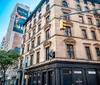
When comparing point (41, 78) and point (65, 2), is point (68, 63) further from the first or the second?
point (65, 2)

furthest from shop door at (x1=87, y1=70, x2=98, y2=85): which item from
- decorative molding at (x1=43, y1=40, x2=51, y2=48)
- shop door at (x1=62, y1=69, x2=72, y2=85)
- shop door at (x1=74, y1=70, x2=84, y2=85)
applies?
decorative molding at (x1=43, y1=40, x2=51, y2=48)

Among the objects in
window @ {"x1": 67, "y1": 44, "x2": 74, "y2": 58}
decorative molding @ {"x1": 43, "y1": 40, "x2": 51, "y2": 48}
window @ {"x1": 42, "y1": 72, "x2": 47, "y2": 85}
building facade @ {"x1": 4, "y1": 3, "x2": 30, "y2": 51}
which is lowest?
window @ {"x1": 42, "y1": 72, "x2": 47, "y2": 85}

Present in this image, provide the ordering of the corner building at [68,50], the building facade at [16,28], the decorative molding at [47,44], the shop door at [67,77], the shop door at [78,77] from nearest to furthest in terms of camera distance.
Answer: the shop door at [67,77] < the shop door at [78,77] < the corner building at [68,50] < the decorative molding at [47,44] < the building facade at [16,28]

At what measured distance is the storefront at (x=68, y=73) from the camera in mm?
15656

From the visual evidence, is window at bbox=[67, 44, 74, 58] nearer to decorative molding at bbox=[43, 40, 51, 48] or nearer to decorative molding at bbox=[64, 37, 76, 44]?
decorative molding at bbox=[64, 37, 76, 44]

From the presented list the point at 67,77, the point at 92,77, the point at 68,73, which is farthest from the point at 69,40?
the point at 92,77

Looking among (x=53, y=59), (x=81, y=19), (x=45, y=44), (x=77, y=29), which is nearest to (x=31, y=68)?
(x=45, y=44)

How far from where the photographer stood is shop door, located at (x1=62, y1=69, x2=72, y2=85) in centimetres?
1565

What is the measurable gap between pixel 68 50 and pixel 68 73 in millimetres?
3729

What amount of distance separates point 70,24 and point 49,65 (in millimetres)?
8258

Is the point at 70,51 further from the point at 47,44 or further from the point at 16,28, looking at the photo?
the point at 16,28

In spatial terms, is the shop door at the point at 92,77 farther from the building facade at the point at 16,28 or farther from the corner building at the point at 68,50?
the building facade at the point at 16,28

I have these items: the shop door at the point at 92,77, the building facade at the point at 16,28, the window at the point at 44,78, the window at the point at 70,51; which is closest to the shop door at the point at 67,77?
the window at the point at 70,51

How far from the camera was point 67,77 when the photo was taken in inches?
631
